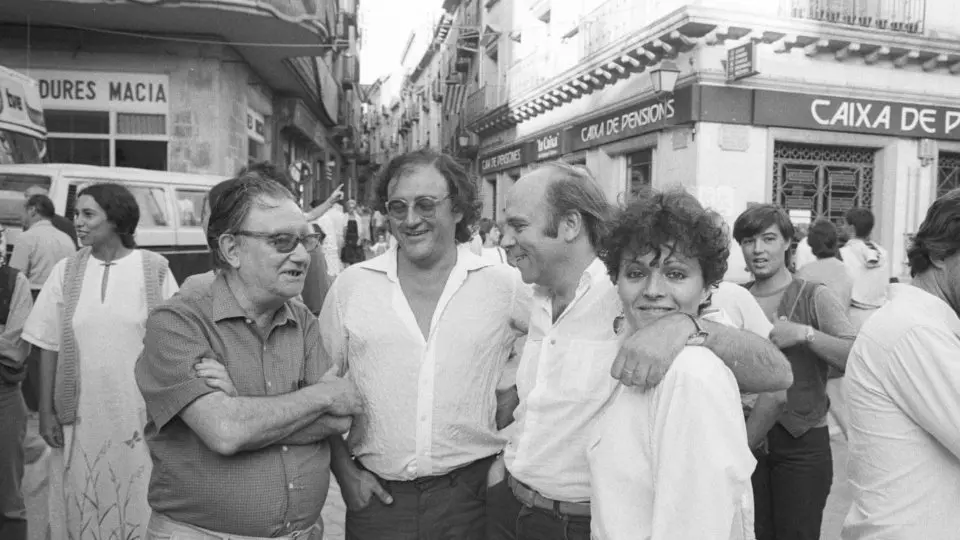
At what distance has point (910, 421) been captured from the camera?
6.56ft

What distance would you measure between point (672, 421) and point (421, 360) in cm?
118

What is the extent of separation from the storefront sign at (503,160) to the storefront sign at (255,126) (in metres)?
7.83

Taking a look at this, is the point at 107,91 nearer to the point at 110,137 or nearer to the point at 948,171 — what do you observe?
the point at 110,137

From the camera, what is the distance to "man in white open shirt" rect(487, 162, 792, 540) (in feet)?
7.60

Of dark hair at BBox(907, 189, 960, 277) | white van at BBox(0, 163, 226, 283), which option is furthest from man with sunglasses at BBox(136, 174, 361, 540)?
white van at BBox(0, 163, 226, 283)

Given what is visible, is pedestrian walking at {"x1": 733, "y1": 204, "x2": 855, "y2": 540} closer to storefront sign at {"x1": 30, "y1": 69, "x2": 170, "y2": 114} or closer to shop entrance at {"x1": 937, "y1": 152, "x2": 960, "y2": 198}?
storefront sign at {"x1": 30, "y1": 69, "x2": 170, "y2": 114}

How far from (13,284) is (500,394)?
257 centimetres

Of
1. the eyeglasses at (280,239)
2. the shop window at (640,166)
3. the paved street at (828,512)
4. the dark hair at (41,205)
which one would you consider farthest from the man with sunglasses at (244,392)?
the shop window at (640,166)

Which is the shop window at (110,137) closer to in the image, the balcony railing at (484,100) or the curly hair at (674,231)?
the curly hair at (674,231)

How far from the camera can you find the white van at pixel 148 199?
25.8ft

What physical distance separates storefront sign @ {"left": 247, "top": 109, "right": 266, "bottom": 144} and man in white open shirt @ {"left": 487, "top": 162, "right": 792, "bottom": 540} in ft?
44.8

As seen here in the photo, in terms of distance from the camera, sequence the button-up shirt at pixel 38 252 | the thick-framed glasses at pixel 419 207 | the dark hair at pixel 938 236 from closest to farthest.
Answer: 1. the dark hair at pixel 938 236
2. the thick-framed glasses at pixel 419 207
3. the button-up shirt at pixel 38 252

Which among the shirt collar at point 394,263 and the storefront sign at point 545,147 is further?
the storefront sign at point 545,147

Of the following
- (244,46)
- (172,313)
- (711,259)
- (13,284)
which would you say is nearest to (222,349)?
(172,313)
